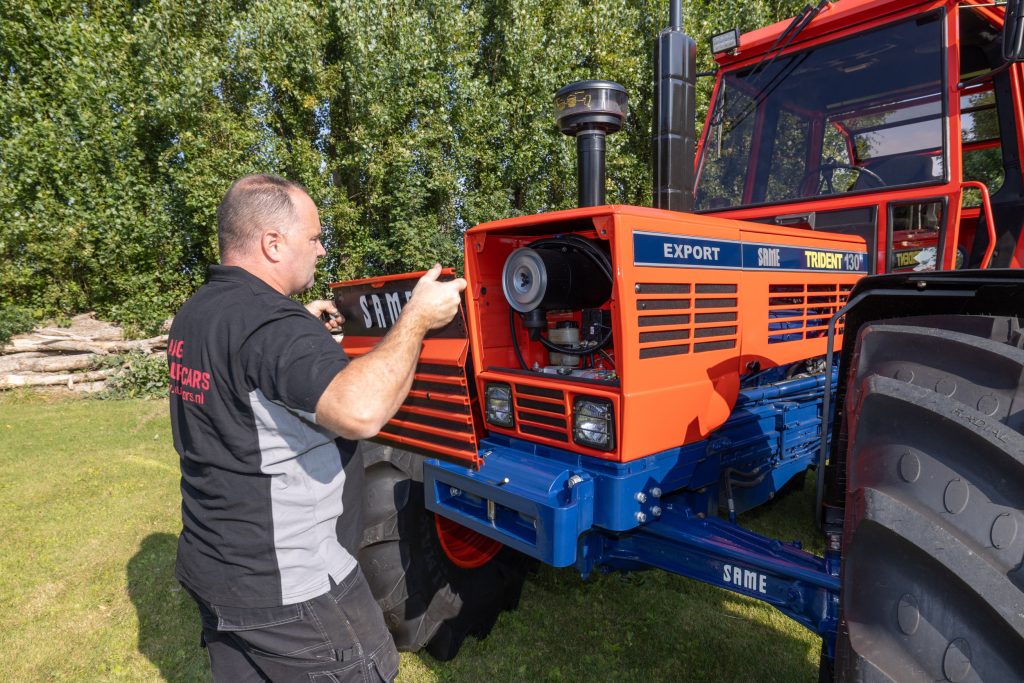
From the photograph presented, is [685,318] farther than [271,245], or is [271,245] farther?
[685,318]

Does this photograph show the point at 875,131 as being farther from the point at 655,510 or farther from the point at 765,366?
the point at 655,510

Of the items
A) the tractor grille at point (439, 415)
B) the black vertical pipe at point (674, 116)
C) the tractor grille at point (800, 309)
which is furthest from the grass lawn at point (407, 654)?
the black vertical pipe at point (674, 116)

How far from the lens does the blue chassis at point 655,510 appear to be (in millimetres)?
1930

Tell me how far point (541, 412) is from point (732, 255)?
94 cm

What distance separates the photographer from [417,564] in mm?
2578

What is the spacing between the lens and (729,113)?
353cm

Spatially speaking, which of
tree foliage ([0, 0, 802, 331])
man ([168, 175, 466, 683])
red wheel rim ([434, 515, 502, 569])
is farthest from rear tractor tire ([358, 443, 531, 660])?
tree foliage ([0, 0, 802, 331])

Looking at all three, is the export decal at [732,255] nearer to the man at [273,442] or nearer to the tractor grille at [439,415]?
the man at [273,442]

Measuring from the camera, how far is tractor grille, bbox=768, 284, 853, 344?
2668 mm

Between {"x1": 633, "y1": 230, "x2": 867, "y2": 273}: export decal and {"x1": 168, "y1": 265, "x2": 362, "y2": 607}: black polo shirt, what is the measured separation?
1055mm

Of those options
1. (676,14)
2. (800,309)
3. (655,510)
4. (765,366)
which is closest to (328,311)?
(655,510)

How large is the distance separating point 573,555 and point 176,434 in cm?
123

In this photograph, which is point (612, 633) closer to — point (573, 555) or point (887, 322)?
point (573, 555)

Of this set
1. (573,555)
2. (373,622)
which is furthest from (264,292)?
(573,555)
